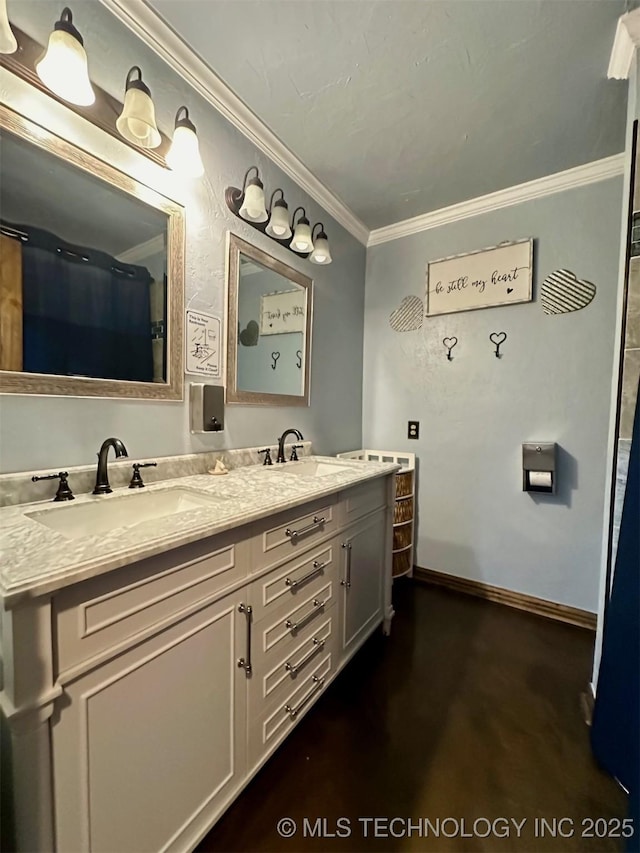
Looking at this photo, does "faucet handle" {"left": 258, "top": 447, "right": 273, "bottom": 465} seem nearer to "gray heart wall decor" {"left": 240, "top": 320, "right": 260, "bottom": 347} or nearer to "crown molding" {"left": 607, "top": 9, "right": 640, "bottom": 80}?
"gray heart wall decor" {"left": 240, "top": 320, "right": 260, "bottom": 347}

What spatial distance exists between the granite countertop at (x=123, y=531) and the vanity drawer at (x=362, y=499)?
0.10 metres

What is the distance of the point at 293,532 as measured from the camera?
110 cm

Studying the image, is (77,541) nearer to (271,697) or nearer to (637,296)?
(271,697)

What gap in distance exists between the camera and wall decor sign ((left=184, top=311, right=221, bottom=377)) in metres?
1.38

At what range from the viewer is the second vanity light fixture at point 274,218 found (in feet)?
4.82

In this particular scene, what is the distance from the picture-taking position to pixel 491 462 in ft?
7.06

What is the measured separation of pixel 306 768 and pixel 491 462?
1.77 meters

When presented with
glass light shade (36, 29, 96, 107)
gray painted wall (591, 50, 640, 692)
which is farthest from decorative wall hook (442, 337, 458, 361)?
glass light shade (36, 29, 96, 107)

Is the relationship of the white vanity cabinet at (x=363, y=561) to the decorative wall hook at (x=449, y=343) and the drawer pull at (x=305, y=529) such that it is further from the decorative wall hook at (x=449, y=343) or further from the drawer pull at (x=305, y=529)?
the decorative wall hook at (x=449, y=343)

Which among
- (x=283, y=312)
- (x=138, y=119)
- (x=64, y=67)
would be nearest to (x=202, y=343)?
(x=283, y=312)

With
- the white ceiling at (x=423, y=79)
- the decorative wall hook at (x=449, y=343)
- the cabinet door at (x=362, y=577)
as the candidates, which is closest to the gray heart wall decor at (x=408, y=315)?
the decorative wall hook at (x=449, y=343)

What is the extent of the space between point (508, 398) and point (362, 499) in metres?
1.23

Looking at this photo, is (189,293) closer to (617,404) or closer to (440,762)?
(617,404)

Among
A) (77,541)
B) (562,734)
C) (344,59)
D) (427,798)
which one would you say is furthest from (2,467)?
(562,734)
